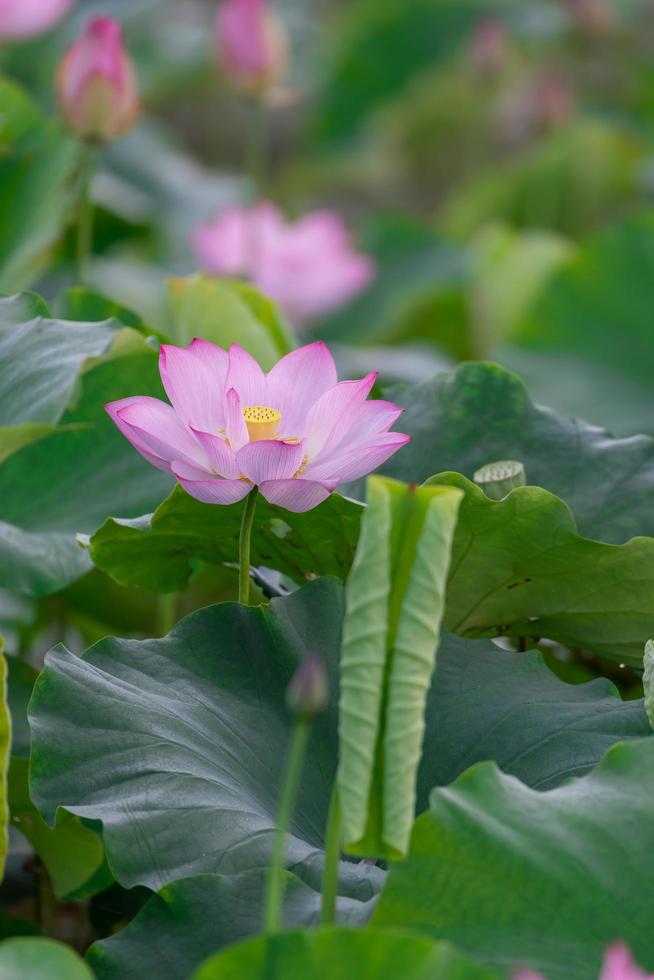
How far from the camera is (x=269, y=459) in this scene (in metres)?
0.72

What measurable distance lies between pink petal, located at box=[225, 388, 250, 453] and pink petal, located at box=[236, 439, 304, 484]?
0.02 m

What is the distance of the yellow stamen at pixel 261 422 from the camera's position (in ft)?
2.51

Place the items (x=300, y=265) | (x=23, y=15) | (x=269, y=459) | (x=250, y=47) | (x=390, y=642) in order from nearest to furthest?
1. (x=390, y=642)
2. (x=269, y=459)
3. (x=23, y=15)
4. (x=250, y=47)
5. (x=300, y=265)

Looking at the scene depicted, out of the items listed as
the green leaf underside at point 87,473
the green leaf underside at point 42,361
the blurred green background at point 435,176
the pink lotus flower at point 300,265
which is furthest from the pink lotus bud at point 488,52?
the green leaf underside at point 42,361

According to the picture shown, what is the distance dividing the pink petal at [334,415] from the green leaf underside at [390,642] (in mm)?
175

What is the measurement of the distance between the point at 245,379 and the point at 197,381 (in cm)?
3

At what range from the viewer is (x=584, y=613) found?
0.86 metres

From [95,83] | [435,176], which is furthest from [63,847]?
[435,176]

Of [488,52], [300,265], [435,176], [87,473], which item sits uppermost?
[87,473]

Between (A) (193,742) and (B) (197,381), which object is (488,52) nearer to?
(B) (197,381)

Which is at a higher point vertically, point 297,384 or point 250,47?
point 297,384

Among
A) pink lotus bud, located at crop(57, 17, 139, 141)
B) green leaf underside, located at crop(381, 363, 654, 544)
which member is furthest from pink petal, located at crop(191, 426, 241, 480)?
pink lotus bud, located at crop(57, 17, 139, 141)

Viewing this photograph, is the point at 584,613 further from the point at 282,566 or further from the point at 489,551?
the point at 282,566

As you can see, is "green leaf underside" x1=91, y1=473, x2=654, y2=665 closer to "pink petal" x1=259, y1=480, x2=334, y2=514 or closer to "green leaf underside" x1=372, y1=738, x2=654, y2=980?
"pink petal" x1=259, y1=480, x2=334, y2=514
